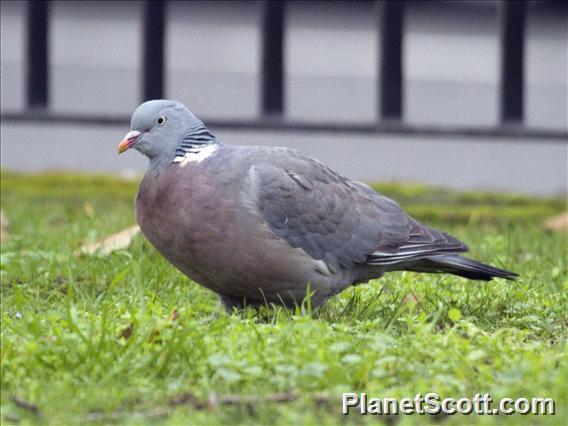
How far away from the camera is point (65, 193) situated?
348 inches

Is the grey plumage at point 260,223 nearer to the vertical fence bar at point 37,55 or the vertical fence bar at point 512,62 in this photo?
the vertical fence bar at point 512,62

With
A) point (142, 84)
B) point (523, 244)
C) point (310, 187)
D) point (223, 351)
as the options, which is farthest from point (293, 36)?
point (223, 351)

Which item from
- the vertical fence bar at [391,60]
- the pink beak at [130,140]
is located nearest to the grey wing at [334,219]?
the pink beak at [130,140]

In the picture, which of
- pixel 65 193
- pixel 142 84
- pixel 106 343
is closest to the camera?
pixel 106 343

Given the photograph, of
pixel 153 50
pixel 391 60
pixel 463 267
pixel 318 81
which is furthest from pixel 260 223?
pixel 318 81

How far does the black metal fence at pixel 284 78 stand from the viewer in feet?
34.1

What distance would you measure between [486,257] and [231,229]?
2030 mm

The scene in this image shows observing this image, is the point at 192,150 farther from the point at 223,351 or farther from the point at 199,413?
the point at 199,413

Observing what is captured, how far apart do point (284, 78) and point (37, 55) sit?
7.63 feet

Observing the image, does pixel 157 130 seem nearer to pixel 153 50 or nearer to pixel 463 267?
pixel 463 267

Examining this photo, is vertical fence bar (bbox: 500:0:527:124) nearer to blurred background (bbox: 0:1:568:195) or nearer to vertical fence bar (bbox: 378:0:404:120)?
blurred background (bbox: 0:1:568:195)

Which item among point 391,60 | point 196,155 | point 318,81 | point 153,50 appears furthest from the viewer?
point 318,81

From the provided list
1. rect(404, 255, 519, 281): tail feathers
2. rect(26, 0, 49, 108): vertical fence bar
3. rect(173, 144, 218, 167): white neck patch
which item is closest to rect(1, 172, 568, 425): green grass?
rect(404, 255, 519, 281): tail feathers

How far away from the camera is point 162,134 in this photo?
4387 mm
